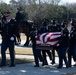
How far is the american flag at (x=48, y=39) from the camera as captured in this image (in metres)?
12.1

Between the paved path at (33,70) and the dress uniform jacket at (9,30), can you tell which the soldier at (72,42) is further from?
the dress uniform jacket at (9,30)

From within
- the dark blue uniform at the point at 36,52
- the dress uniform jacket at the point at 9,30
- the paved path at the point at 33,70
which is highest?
the dress uniform jacket at the point at 9,30

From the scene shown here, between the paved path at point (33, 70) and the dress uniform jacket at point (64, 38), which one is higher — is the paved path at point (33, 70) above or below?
below

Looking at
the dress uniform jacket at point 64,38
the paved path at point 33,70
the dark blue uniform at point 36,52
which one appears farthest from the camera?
the dark blue uniform at point 36,52

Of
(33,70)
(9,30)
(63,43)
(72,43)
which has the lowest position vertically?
(33,70)

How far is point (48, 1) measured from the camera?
161 feet

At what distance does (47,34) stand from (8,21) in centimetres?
150

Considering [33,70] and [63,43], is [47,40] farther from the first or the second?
[33,70]

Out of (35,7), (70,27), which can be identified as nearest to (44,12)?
(35,7)

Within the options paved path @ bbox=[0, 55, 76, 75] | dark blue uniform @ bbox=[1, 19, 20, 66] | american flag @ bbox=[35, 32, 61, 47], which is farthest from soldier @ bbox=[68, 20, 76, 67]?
dark blue uniform @ bbox=[1, 19, 20, 66]

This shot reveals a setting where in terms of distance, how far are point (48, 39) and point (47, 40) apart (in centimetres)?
5

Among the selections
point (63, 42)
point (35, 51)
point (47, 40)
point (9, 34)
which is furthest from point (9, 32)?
point (63, 42)

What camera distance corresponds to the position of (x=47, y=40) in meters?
12.2

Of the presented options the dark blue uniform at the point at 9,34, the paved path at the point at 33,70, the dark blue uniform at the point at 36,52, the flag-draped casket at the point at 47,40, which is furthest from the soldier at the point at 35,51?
the dark blue uniform at the point at 9,34
